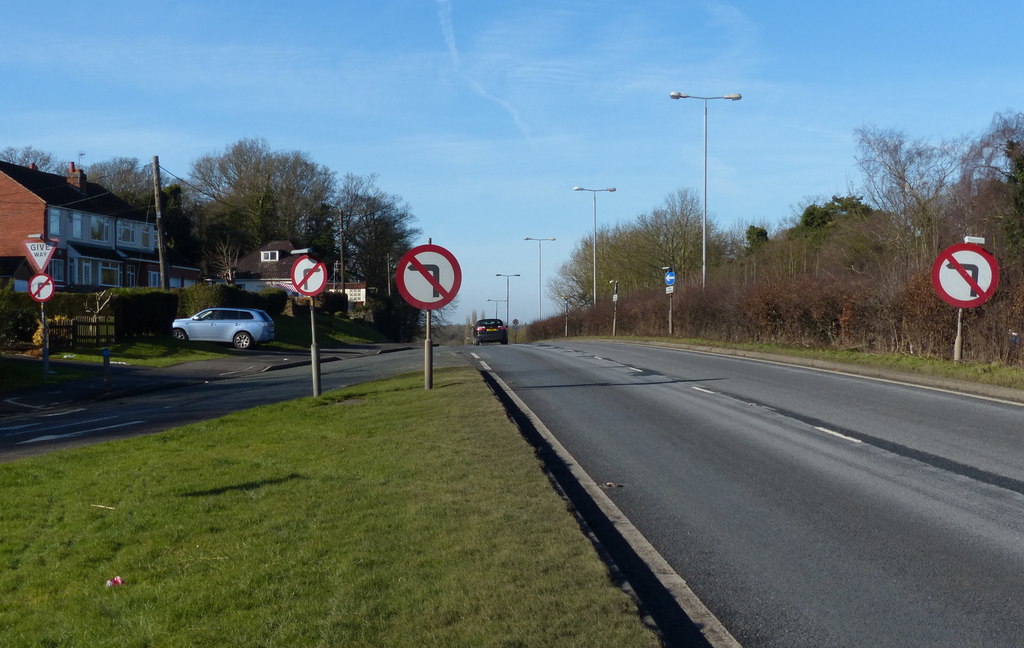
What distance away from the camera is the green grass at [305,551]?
446 centimetres

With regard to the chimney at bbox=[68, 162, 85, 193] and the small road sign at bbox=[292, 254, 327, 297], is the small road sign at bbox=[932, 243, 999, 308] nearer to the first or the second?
the small road sign at bbox=[292, 254, 327, 297]

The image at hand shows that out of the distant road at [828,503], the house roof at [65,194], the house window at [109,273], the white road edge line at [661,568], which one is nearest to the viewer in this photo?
the white road edge line at [661,568]

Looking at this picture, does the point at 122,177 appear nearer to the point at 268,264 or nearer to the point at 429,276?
the point at 268,264

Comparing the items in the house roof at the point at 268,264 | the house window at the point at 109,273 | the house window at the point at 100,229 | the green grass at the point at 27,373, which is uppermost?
the house window at the point at 100,229

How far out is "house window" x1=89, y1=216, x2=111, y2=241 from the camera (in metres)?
64.4

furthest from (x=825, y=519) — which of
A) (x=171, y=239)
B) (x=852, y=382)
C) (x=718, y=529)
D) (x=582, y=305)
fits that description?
(x=171, y=239)

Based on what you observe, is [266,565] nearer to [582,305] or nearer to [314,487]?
[314,487]

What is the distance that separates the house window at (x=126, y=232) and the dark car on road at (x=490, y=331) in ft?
92.5

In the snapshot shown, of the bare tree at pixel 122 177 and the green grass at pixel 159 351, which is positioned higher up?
the bare tree at pixel 122 177

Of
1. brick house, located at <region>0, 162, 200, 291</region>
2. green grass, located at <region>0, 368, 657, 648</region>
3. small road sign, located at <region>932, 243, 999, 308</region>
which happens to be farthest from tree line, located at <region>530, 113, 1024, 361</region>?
brick house, located at <region>0, 162, 200, 291</region>

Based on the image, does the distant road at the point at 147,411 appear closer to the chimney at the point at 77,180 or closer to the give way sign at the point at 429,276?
the give way sign at the point at 429,276

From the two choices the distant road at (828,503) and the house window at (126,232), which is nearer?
the distant road at (828,503)

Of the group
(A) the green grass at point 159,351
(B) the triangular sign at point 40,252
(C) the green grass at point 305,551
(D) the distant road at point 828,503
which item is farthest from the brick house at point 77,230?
(C) the green grass at point 305,551

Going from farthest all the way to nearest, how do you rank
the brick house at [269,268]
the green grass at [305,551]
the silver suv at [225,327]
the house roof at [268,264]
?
the house roof at [268,264], the brick house at [269,268], the silver suv at [225,327], the green grass at [305,551]
